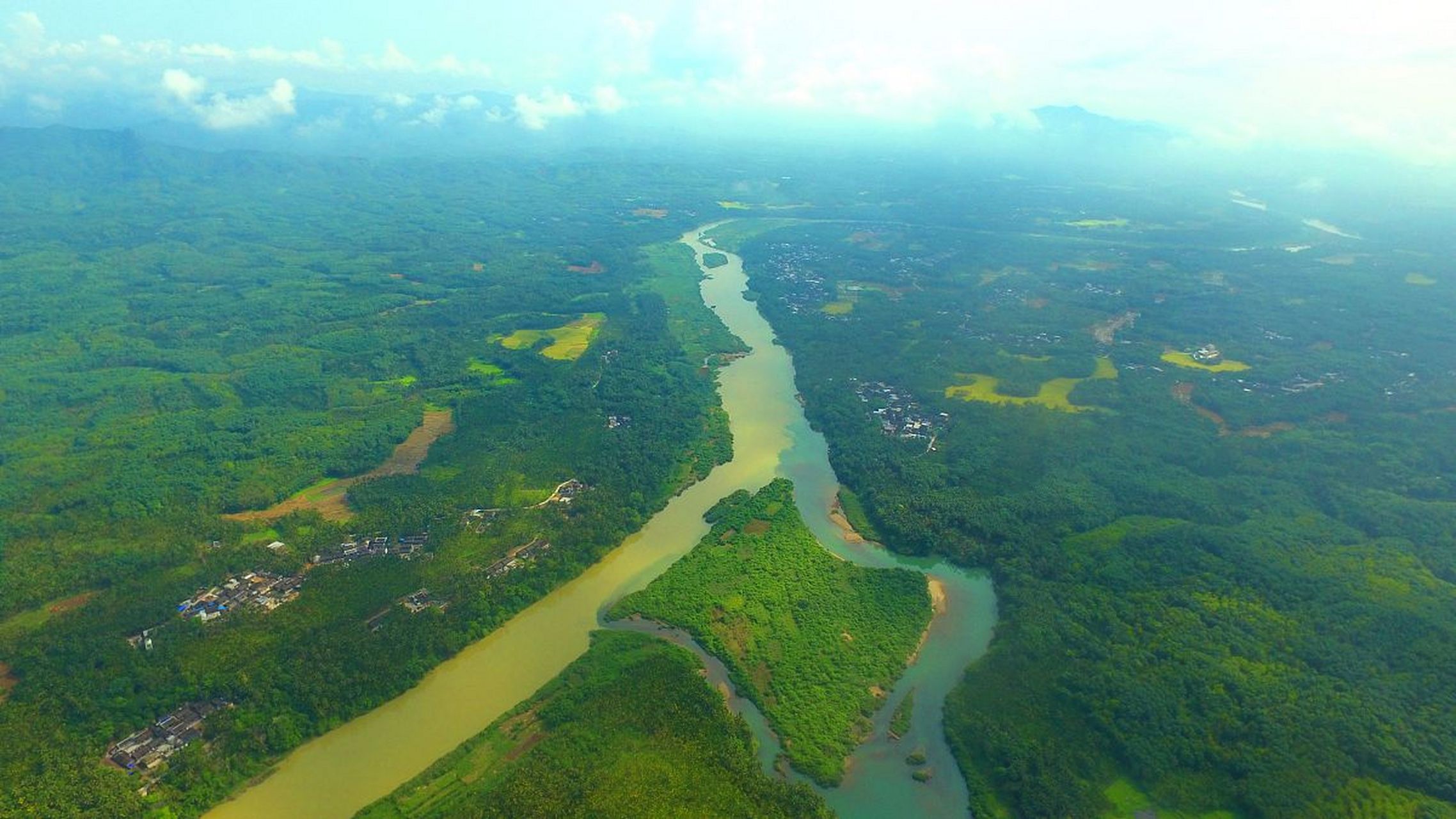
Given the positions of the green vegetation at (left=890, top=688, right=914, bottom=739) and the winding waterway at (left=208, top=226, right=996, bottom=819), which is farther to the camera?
the green vegetation at (left=890, top=688, right=914, bottom=739)

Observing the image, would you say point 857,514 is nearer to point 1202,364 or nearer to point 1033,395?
point 1033,395

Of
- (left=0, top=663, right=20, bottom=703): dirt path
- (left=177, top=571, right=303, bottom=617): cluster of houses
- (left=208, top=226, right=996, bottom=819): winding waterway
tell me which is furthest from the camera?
(left=177, top=571, right=303, bottom=617): cluster of houses

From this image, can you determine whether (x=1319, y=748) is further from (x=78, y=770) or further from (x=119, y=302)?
(x=119, y=302)

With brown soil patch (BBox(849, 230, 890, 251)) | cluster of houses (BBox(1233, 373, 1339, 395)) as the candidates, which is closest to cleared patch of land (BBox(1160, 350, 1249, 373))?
cluster of houses (BBox(1233, 373, 1339, 395))

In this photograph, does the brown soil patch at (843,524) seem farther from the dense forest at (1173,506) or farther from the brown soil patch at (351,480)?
the brown soil patch at (351,480)

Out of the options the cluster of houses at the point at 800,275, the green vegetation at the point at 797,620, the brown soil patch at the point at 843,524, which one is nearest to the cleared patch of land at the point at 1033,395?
the brown soil patch at the point at 843,524

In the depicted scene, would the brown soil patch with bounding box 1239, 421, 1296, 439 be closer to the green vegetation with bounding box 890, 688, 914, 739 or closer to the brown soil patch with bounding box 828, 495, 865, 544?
the brown soil patch with bounding box 828, 495, 865, 544

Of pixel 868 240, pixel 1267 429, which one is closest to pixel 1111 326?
pixel 1267 429

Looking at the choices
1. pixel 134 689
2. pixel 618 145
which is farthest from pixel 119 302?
pixel 618 145
